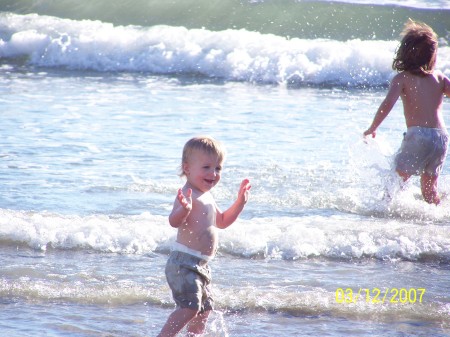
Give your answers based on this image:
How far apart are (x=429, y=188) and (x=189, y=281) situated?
3312 mm

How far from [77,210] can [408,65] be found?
2824 mm

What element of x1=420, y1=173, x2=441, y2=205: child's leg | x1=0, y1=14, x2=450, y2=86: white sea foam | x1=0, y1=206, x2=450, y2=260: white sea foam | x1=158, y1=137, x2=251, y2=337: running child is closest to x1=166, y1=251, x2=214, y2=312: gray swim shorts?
x1=158, y1=137, x2=251, y2=337: running child

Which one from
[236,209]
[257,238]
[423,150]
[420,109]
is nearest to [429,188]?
[423,150]

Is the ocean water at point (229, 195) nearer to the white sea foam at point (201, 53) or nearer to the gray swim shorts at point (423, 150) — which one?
the white sea foam at point (201, 53)

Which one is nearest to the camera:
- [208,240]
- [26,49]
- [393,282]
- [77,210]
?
[208,240]

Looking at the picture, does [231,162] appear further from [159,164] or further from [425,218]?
[425,218]

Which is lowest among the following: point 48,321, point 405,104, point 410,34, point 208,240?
point 48,321

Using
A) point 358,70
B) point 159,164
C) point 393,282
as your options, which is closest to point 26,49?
point 358,70

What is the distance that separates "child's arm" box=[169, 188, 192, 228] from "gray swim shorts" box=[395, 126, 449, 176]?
3.13m

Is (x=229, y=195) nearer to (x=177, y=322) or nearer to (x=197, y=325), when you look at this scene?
(x=197, y=325)

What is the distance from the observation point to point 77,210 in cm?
656
